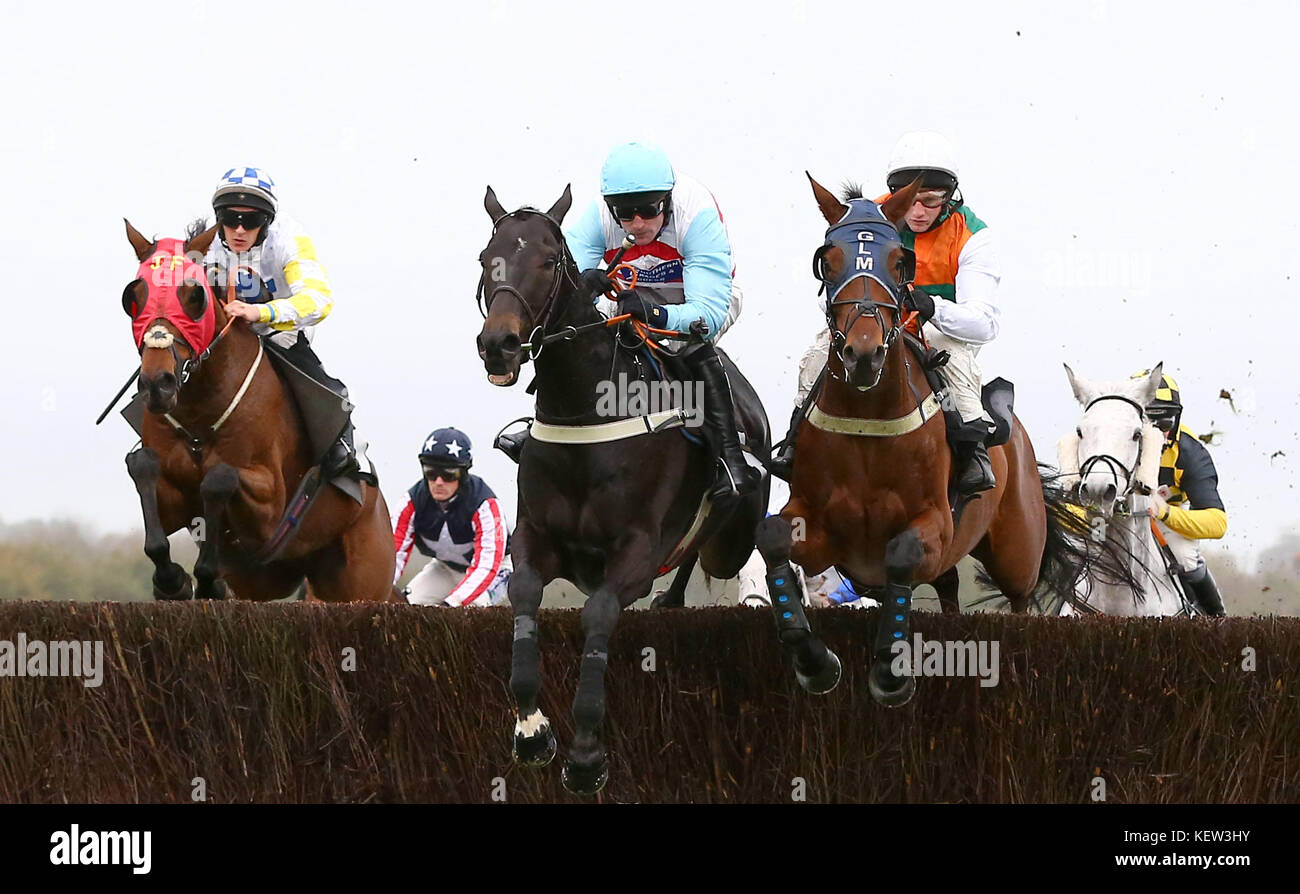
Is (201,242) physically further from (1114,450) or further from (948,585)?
(1114,450)

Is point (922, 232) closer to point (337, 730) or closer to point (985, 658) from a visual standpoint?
point (985, 658)

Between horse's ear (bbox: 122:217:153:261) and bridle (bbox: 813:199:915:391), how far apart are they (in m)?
3.66

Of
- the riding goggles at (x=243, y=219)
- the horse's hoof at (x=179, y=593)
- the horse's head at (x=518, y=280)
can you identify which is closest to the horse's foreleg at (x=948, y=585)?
the horse's head at (x=518, y=280)

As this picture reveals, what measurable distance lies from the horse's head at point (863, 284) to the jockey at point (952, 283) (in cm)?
72

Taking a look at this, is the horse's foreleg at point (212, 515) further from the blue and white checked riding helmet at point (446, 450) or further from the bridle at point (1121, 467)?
the bridle at point (1121, 467)

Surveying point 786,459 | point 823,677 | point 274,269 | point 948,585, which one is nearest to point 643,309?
point 786,459

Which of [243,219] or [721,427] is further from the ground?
[243,219]

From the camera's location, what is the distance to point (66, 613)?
8320 millimetres

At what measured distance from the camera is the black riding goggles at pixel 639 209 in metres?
7.59

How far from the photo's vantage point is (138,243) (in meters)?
9.21

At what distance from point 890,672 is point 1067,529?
320 cm

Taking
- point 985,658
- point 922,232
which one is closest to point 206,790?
point 985,658

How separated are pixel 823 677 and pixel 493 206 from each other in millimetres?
2343
